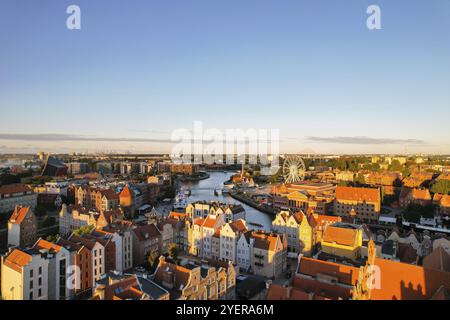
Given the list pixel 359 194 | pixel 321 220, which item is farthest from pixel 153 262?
pixel 359 194

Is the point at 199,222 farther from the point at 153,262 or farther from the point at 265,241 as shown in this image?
the point at 265,241

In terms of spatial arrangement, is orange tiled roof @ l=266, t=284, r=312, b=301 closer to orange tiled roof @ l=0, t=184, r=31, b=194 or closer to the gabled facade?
the gabled facade

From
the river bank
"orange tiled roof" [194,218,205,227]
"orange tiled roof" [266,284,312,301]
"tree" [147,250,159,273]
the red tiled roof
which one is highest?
"orange tiled roof" [266,284,312,301]

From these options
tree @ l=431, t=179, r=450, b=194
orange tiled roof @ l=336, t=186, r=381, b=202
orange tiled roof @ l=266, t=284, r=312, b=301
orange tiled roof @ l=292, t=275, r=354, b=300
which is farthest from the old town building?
orange tiled roof @ l=266, t=284, r=312, b=301

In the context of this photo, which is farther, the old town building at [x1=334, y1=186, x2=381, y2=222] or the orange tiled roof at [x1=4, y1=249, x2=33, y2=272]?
the old town building at [x1=334, y1=186, x2=381, y2=222]

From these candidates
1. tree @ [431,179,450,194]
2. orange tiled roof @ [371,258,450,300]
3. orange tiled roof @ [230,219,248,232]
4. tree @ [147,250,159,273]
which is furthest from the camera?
tree @ [431,179,450,194]
